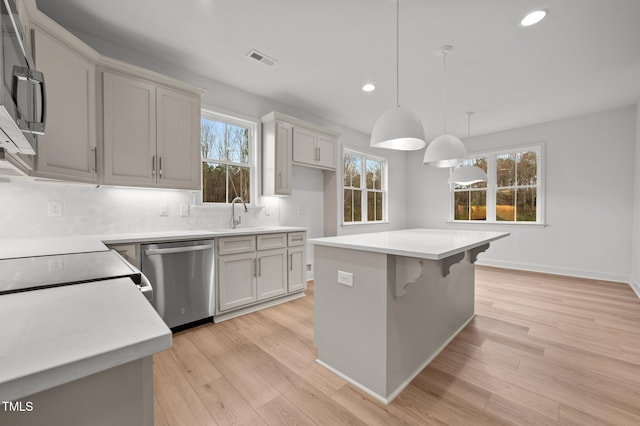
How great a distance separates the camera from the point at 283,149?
12.2ft

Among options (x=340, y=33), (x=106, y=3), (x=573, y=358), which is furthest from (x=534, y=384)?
(x=106, y=3)

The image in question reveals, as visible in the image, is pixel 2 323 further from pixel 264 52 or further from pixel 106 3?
pixel 264 52

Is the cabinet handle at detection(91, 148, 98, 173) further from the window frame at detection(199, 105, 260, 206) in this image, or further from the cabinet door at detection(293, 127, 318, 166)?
the cabinet door at detection(293, 127, 318, 166)

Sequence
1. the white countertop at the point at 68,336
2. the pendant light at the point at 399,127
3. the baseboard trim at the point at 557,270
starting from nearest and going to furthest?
the white countertop at the point at 68,336 < the pendant light at the point at 399,127 < the baseboard trim at the point at 557,270

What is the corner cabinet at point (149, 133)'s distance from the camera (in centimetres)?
238

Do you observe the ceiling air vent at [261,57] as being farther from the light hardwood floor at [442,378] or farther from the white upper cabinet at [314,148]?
the light hardwood floor at [442,378]

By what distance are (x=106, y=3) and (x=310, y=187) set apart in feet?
10.1

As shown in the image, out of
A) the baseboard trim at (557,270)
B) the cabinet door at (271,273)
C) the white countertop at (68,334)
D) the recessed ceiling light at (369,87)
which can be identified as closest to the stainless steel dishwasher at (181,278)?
the cabinet door at (271,273)

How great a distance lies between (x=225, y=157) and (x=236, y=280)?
5.23ft

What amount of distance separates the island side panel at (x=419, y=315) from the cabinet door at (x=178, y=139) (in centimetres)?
231

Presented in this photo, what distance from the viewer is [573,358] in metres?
2.19

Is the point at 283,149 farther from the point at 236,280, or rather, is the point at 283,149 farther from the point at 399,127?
the point at 399,127

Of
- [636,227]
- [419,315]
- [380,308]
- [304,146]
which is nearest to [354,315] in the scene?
[380,308]

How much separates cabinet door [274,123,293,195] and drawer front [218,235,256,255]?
866 mm
